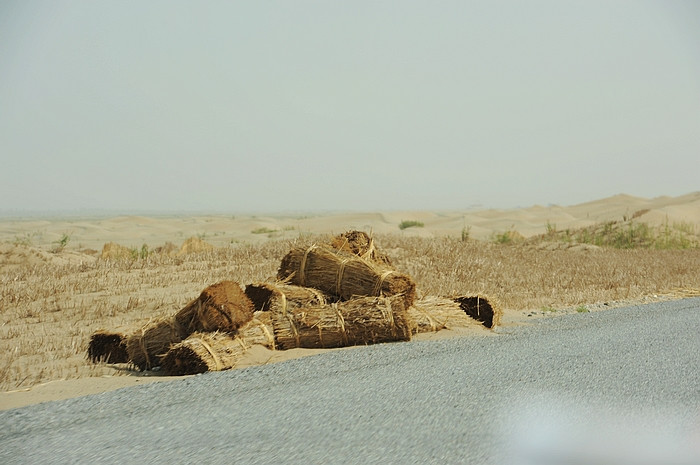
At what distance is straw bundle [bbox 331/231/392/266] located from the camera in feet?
28.8

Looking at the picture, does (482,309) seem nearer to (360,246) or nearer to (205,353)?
(360,246)

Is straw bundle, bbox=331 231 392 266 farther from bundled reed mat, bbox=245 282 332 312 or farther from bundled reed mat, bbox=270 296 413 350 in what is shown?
bundled reed mat, bbox=270 296 413 350

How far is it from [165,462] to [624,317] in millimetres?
6714

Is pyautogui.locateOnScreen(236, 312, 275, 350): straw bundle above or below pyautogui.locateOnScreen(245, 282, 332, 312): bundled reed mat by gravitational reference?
below

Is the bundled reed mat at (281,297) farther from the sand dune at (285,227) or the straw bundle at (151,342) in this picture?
the sand dune at (285,227)

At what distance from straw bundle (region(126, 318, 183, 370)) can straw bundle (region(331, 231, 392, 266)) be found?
2.59 meters

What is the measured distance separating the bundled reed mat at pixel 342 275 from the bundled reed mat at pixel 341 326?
443mm

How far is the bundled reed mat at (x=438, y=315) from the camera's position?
7945mm

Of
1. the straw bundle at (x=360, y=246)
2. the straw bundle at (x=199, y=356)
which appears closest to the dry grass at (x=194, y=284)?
the straw bundle at (x=199, y=356)

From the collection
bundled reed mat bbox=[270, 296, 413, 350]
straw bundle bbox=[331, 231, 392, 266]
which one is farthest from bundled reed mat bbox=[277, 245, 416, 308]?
bundled reed mat bbox=[270, 296, 413, 350]

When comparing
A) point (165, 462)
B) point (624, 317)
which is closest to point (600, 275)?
point (624, 317)

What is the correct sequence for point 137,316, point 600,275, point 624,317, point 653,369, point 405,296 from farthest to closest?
point 600,275 → point 137,316 → point 624,317 → point 405,296 → point 653,369

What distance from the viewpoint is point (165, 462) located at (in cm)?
366

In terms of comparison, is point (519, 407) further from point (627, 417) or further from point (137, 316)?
point (137, 316)
